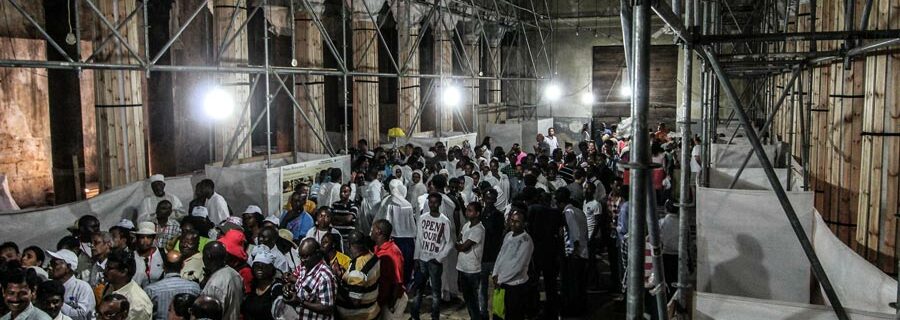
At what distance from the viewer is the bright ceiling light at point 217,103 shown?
11.0m

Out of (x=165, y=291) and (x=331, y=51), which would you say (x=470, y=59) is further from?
(x=165, y=291)

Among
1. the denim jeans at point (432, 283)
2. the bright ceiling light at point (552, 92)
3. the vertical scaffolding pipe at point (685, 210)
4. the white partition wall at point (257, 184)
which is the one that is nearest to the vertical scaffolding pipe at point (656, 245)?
the vertical scaffolding pipe at point (685, 210)

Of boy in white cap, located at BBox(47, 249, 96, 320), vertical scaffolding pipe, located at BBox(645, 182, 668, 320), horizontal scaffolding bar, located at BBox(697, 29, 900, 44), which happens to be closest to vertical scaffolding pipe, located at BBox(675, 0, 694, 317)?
horizontal scaffolding bar, located at BBox(697, 29, 900, 44)

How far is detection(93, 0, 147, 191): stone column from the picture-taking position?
9.82 metres

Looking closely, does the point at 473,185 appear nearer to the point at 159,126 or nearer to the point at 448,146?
the point at 448,146

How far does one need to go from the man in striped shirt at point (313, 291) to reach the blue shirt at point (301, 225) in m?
2.48

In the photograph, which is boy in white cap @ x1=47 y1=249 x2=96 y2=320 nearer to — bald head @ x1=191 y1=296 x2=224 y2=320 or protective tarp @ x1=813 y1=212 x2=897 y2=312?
bald head @ x1=191 y1=296 x2=224 y2=320

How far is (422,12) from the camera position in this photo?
1784 cm

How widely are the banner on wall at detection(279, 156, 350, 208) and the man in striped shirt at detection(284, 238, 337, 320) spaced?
14.5 ft

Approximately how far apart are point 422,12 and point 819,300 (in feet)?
41.6

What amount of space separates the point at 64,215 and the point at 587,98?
20497mm

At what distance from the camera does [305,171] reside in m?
10.8

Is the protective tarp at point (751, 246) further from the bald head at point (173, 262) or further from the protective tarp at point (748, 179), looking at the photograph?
the bald head at point (173, 262)

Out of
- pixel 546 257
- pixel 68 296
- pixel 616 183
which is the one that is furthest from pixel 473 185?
pixel 68 296
